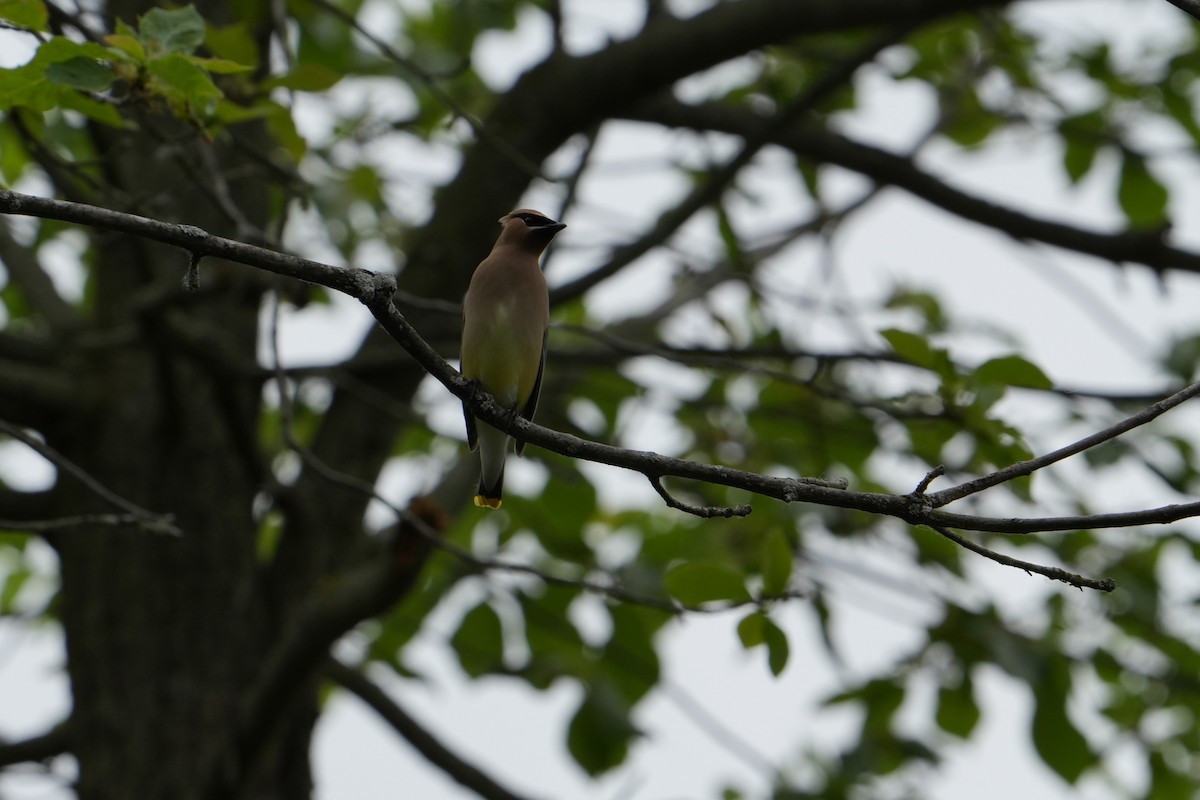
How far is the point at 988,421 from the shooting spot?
4.38 meters

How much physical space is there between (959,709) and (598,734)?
1.70 meters

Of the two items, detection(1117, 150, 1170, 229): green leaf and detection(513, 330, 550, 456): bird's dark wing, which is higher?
detection(1117, 150, 1170, 229): green leaf

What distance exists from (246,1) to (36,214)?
3.18 meters

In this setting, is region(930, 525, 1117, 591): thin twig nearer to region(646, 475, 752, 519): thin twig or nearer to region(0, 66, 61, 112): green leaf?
region(646, 475, 752, 519): thin twig

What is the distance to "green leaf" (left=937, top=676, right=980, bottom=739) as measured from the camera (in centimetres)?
604

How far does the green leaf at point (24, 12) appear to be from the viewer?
3.43m

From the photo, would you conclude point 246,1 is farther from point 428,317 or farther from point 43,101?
point 43,101

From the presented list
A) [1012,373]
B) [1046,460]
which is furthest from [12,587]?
[1046,460]

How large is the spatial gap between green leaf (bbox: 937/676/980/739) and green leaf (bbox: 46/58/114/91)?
450 cm

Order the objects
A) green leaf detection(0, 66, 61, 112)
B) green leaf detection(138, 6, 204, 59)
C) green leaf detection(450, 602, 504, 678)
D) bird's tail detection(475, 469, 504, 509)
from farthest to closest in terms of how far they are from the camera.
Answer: green leaf detection(450, 602, 504, 678)
bird's tail detection(475, 469, 504, 509)
green leaf detection(138, 6, 204, 59)
green leaf detection(0, 66, 61, 112)

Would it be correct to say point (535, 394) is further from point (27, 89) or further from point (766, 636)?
point (27, 89)

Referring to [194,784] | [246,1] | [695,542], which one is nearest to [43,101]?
[246,1]

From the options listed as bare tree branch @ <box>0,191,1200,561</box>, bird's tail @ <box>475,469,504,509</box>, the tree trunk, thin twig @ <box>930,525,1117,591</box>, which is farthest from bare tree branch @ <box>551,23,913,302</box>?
thin twig @ <box>930,525,1117,591</box>

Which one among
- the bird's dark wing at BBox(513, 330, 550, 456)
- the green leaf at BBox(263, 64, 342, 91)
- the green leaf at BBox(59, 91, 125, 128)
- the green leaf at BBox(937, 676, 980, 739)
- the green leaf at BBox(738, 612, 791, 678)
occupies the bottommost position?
the green leaf at BBox(937, 676, 980, 739)
